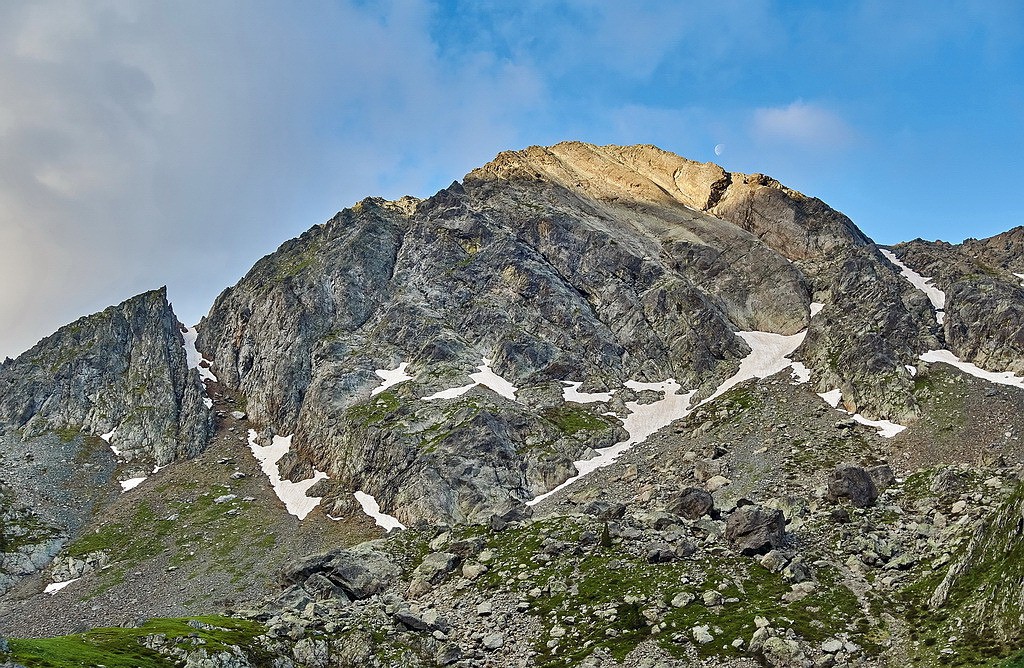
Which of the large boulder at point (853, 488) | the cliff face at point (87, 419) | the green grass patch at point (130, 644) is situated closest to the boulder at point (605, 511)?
the large boulder at point (853, 488)

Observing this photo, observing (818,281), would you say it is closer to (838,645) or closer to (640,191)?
(640,191)

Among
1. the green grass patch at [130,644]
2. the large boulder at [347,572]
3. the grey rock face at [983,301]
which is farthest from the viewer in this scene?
the grey rock face at [983,301]

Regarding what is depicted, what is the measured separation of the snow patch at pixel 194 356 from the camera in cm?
14400

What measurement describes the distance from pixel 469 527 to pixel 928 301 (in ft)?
302

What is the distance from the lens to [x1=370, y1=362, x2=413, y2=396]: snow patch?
10975cm

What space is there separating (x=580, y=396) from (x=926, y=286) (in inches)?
2906

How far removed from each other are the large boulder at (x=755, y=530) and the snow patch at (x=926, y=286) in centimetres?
7619

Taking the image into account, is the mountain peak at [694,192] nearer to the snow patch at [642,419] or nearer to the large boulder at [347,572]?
the snow patch at [642,419]

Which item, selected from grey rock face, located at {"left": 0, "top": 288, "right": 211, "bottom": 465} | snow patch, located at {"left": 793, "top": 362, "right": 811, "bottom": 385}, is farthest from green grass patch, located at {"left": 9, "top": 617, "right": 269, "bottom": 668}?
snow patch, located at {"left": 793, "top": 362, "right": 811, "bottom": 385}

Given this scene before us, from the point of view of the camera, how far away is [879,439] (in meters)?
76.5

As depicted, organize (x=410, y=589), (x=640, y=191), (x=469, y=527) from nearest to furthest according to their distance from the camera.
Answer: (x=410, y=589) → (x=469, y=527) → (x=640, y=191)

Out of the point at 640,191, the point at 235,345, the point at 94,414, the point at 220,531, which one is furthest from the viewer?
the point at 640,191

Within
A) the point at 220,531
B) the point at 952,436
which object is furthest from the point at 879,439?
the point at 220,531

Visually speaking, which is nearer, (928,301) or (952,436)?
(952,436)
